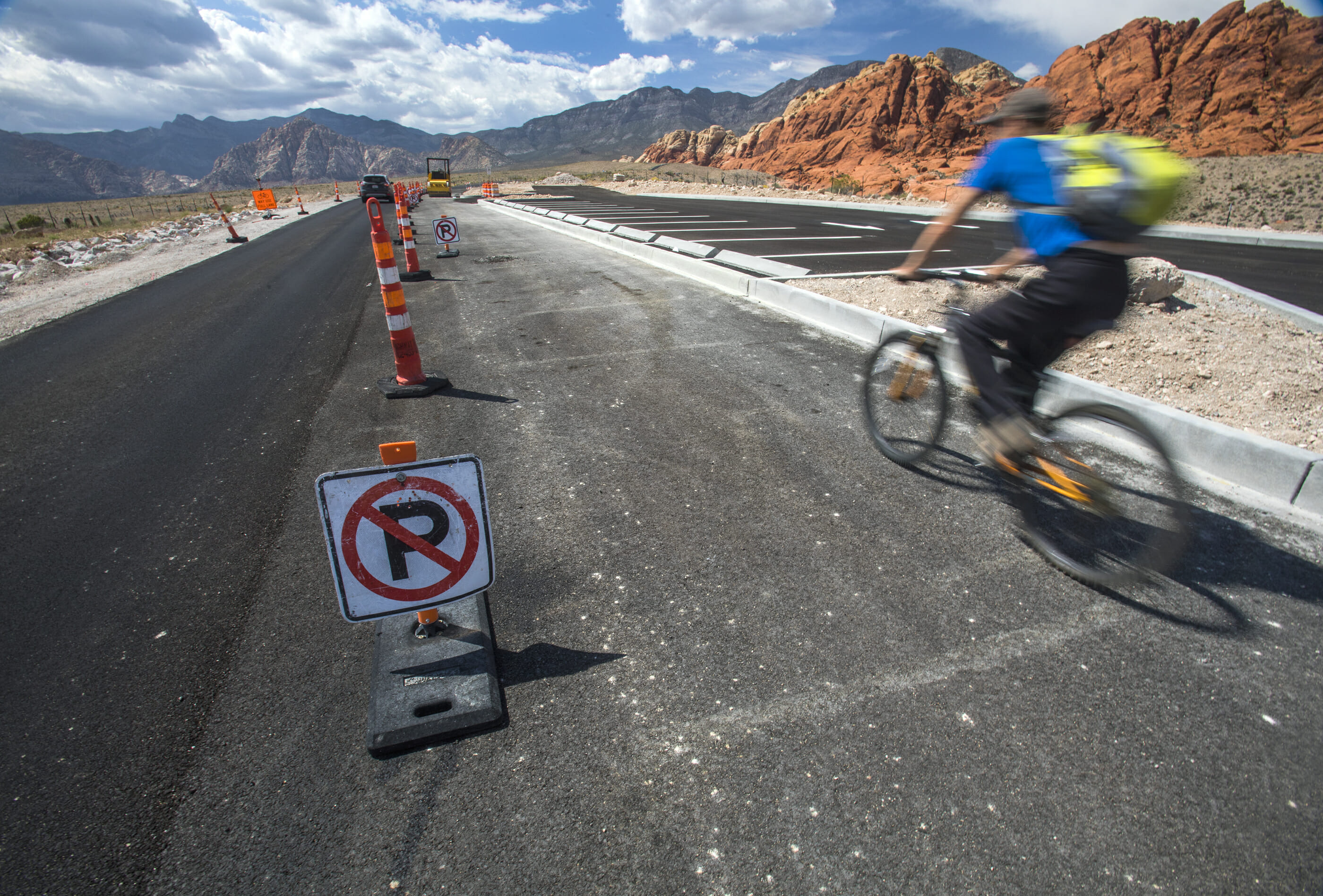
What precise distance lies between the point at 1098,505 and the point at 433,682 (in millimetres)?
3142

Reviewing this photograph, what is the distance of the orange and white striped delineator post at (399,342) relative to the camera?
5340 millimetres

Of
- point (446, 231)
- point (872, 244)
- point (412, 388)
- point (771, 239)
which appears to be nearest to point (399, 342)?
point (412, 388)

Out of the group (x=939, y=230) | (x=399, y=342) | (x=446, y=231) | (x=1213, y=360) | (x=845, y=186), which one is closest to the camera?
(x=939, y=230)

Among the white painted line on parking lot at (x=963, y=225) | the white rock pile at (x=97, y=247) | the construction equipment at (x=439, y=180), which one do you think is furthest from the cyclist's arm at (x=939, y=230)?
the construction equipment at (x=439, y=180)

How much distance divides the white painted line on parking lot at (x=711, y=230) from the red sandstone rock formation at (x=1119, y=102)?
22143 millimetres

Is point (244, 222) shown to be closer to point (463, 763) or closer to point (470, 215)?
point (470, 215)

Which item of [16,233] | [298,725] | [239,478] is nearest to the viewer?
[298,725]

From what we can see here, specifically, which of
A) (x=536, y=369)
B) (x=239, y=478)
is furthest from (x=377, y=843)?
(x=536, y=369)

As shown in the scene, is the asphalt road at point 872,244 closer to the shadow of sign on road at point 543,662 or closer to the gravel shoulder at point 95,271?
the shadow of sign on road at point 543,662

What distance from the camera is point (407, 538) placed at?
2.38 m

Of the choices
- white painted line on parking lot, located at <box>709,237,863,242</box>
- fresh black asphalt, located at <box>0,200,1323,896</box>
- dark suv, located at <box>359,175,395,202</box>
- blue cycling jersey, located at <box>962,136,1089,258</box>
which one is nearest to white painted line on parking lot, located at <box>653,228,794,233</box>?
white painted line on parking lot, located at <box>709,237,863,242</box>

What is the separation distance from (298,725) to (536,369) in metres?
4.14

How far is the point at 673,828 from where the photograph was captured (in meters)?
→ 1.91

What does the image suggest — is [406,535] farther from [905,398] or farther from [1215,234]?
[1215,234]
